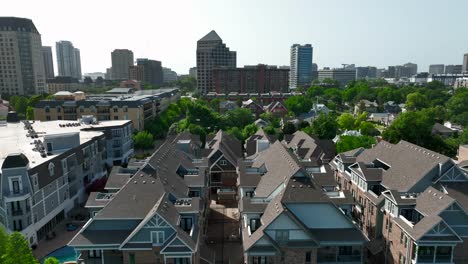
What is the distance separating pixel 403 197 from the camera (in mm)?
31203

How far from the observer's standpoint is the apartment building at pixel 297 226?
2747 centimetres

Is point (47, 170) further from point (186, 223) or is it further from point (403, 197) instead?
point (403, 197)

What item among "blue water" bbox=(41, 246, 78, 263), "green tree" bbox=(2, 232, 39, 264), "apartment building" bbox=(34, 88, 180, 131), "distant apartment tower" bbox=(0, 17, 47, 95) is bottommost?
"blue water" bbox=(41, 246, 78, 263)

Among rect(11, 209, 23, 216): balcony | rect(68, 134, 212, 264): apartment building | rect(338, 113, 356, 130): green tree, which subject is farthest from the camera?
rect(338, 113, 356, 130): green tree

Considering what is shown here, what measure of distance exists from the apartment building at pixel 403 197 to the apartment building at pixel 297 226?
377 centimetres

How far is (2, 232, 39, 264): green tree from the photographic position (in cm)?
2522

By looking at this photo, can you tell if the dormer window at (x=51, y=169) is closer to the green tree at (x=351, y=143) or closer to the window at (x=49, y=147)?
the window at (x=49, y=147)

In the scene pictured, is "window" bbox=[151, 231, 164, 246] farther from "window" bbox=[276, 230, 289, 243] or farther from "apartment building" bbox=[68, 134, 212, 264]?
"window" bbox=[276, 230, 289, 243]

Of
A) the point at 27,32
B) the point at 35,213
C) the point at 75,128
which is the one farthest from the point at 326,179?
the point at 27,32

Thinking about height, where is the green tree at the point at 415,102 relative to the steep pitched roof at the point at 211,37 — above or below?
below

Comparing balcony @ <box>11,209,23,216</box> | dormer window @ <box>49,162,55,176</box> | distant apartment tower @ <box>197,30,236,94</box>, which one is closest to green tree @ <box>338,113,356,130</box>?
dormer window @ <box>49,162,55,176</box>

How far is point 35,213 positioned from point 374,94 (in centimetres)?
15334

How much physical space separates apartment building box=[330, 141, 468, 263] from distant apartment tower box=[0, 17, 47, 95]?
506 feet

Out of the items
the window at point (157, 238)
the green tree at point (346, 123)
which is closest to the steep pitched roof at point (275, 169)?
the window at point (157, 238)
